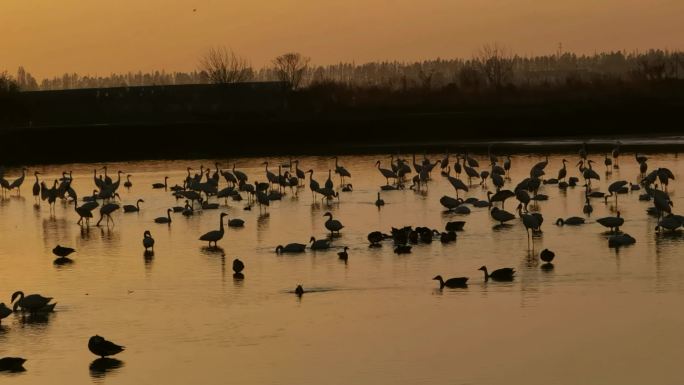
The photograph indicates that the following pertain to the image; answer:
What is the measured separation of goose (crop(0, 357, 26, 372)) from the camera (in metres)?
15.6

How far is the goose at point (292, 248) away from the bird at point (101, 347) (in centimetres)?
842

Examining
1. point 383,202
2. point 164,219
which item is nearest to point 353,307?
point 164,219

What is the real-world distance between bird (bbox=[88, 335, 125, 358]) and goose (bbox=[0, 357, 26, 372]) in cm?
88

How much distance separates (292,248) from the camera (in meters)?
24.4

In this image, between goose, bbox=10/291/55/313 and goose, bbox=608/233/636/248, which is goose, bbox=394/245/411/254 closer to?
goose, bbox=608/233/636/248

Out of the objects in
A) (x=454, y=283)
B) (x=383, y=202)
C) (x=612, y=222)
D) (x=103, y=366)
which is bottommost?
(x=103, y=366)

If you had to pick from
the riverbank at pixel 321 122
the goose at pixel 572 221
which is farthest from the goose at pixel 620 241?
the riverbank at pixel 321 122

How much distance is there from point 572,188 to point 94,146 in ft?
118

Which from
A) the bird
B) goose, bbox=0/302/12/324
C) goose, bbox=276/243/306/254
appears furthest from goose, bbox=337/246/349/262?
the bird

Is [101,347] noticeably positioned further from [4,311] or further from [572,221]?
[572,221]

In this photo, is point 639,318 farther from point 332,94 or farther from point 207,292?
point 332,94

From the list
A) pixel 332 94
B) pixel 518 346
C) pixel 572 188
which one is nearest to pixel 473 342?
pixel 518 346

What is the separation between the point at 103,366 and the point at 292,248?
8899mm

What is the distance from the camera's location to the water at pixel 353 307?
1529cm
